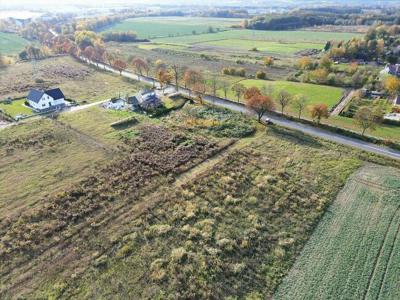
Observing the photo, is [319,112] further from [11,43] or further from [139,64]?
[11,43]

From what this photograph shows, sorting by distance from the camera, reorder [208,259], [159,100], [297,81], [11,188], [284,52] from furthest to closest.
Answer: [284,52]
[297,81]
[159,100]
[11,188]
[208,259]

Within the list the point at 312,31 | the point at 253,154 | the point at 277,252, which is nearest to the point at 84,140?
the point at 253,154

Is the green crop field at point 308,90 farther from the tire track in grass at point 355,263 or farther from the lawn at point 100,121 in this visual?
the tire track in grass at point 355,263

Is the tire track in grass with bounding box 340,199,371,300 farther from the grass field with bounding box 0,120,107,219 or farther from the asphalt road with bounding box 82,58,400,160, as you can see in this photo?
the grass field with bounding box 0,120,107,219

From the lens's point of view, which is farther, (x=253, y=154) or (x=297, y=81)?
(x=297, y=81)

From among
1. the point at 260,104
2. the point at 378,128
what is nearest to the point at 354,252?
the point at 260,104

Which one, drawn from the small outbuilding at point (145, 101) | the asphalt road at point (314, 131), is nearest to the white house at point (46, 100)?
the small outbuilding at point (145, 101)

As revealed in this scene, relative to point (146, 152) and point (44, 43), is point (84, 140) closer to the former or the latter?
point (146, 152)
